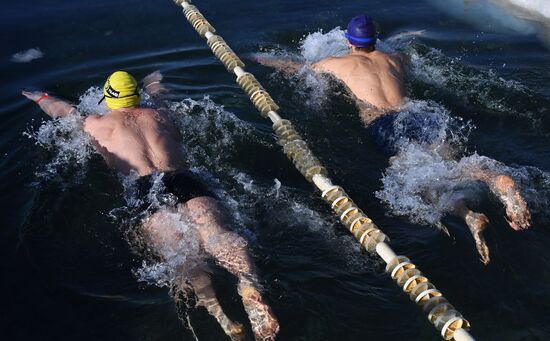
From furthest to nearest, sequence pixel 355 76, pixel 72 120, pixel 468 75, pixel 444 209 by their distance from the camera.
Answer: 1. pixel 468 75
2. pixel 355 76
3. pixel 72 120
4. pixel 444 209

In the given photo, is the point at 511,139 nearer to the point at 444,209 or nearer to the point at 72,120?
the point at 444,209

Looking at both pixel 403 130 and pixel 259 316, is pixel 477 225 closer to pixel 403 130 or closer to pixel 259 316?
pixel 403 130

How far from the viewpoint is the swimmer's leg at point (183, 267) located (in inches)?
162

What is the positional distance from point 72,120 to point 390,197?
3.52m

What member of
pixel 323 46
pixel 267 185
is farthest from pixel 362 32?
pixel 267 185

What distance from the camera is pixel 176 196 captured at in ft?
16.8

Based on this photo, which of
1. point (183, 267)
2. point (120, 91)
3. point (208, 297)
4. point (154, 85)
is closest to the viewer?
point (208, 297)

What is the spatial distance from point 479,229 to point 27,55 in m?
7.10

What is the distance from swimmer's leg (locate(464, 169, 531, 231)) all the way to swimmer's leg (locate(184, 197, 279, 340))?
2346 millimetres

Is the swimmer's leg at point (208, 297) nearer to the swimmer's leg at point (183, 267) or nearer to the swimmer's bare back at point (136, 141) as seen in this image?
the swimmer's leg at point (183, 267)

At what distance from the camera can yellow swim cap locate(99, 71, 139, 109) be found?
5.70 m

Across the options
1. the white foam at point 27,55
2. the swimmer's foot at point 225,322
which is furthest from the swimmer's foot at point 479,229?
the white foam at point 27,55

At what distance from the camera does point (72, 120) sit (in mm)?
6129

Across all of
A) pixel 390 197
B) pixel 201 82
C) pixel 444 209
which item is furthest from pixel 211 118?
pixel 444 209
